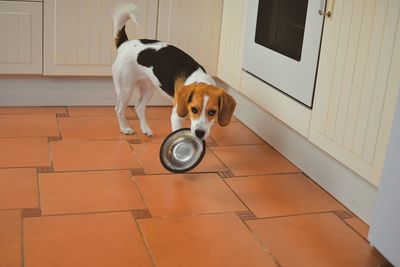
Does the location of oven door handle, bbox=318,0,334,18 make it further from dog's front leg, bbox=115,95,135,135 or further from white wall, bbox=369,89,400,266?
dog's front leg, bbox=115,95,135,135

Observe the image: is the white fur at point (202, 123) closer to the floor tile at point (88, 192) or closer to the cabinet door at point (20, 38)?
the floor tile at point (88, 192)

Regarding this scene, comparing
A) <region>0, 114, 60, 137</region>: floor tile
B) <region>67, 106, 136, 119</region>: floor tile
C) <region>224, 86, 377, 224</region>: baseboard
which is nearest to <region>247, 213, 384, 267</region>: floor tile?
<region>224, 86, 377, 224</region>: baseboard

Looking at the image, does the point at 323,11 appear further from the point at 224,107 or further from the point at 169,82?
the point at 169,82

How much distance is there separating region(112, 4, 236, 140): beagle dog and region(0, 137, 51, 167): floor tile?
1.79ft

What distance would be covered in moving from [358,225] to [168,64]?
1.37 meters

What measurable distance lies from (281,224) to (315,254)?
0.27 meters

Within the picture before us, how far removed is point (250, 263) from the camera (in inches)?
90.6

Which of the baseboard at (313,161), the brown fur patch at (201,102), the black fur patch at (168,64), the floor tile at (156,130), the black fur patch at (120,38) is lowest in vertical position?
the floor tile at (156,130)

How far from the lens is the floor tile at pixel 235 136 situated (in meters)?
3.67

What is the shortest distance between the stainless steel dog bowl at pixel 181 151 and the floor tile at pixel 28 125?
2.81 ft

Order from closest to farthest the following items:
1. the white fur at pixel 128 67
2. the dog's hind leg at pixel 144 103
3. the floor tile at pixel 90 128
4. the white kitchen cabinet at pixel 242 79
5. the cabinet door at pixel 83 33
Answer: the white kitchen cabinet at pixel 242 79 → the white fur at pixel 128 67 → the floor tile at pixel 90 128 → the dog's hind leg at pixel 144 103 → the cabinet door at pixel 83 33

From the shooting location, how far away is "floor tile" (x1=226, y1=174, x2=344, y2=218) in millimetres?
2807

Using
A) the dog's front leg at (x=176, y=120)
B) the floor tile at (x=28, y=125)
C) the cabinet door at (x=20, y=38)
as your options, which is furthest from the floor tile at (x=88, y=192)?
the cabinet door at (x=20, y=38)

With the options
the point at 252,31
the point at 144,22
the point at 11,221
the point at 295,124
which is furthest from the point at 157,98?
the point at 11,221
